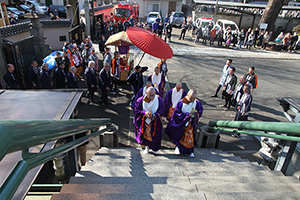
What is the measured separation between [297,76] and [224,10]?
1726cm

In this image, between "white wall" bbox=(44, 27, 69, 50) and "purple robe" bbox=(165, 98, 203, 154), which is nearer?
"purple robe" bbox=(165, 98, 203, 154)

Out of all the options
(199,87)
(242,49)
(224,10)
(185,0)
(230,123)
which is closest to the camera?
(230,123)

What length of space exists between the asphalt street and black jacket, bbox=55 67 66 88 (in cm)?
107

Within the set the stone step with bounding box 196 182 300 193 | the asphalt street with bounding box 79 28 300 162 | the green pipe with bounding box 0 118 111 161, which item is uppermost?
the green pipe with bounding box 0 118 111 161

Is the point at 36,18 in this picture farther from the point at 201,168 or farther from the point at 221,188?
the point at 221,188

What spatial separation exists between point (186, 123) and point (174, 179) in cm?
189

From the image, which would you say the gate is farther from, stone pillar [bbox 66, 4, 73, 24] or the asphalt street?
stone pillar [bbox 66, 4, 73, 24]

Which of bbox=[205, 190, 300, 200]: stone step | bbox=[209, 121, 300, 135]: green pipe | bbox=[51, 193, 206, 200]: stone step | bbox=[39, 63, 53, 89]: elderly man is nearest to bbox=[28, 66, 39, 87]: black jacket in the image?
bbox=[39, 63, 53, 89]: elderly man

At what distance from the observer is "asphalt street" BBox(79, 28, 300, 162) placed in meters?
6.49

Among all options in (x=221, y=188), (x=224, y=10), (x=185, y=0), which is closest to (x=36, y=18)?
(x=221, y=188)

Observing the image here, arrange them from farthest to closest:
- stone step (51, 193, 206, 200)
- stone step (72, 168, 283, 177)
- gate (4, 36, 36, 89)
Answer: gate (4, 36, 36, 89) → stone step (72, 168, 283, 177) → stone step (51, 193, 206, 200)

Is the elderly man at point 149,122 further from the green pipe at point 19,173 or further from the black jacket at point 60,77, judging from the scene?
the black jacket at point 60,77

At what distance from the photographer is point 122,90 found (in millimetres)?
9500

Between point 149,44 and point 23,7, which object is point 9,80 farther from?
point 23,7
